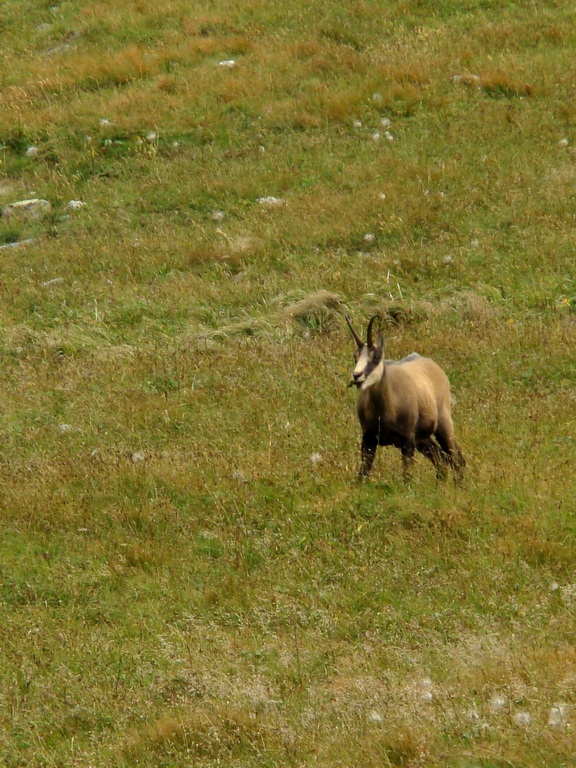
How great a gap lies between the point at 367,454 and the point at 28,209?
12.0 m

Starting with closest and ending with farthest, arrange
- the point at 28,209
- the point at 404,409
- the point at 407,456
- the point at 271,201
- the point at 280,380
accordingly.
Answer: the point at 404,409, the point at 407,456, the point at 280,380, the point at 271,201, the point at 28,209

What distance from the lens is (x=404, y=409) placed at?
970 centimetres

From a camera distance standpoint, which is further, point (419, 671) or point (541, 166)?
point (541, 166)

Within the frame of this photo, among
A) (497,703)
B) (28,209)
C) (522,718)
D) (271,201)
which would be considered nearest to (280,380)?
(271,201)

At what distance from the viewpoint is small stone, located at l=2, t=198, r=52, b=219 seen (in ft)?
65.0

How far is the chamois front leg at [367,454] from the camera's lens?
32.3ft

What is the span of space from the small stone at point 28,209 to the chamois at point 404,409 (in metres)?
11.2

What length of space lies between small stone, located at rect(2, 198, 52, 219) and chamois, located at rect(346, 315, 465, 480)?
36.7ft

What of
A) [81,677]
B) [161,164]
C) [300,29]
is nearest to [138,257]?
[161,164]

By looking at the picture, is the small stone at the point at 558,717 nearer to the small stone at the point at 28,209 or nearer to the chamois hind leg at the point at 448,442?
the chamois hind leg at the point at 448,442

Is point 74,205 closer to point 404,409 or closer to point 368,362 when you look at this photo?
point 404,409

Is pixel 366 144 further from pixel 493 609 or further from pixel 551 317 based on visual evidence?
pixel 493 609

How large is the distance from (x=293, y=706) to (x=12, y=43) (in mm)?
22909

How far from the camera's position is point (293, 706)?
6.74 m
